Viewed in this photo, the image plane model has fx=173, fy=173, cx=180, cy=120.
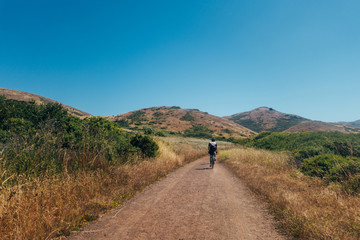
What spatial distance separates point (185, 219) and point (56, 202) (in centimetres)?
296

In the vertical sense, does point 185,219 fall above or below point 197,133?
below

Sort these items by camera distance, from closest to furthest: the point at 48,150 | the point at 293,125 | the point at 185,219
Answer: the point at 185,219 < the point at 48,150 < the point at 293,125

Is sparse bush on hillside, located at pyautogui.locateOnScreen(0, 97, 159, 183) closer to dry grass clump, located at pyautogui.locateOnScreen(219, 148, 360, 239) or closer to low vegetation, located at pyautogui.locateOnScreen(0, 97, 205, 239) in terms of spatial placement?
low vegetation, located at pyautogui.locateOnScreen(0, 97, 205, 239)

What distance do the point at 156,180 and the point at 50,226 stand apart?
5.62m

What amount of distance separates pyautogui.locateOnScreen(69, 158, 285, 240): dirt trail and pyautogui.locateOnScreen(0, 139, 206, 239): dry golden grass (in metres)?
0.38

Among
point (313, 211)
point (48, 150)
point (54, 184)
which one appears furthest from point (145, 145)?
point (313, 211)

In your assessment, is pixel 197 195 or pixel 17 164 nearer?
pixel 17 164

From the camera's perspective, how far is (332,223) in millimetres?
3604

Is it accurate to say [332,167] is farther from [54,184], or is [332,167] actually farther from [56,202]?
[54,184]

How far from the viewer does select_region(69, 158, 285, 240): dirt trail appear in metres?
3.50

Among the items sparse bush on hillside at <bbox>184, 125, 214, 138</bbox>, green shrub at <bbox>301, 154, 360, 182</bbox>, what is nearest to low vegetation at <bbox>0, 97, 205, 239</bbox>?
green shrub at <bbox>301, 154, 360, 182</bbox>

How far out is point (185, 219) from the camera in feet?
13.8

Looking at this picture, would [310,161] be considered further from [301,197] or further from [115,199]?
[115,199]

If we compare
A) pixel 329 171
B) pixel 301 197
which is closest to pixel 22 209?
pixel 301 197
